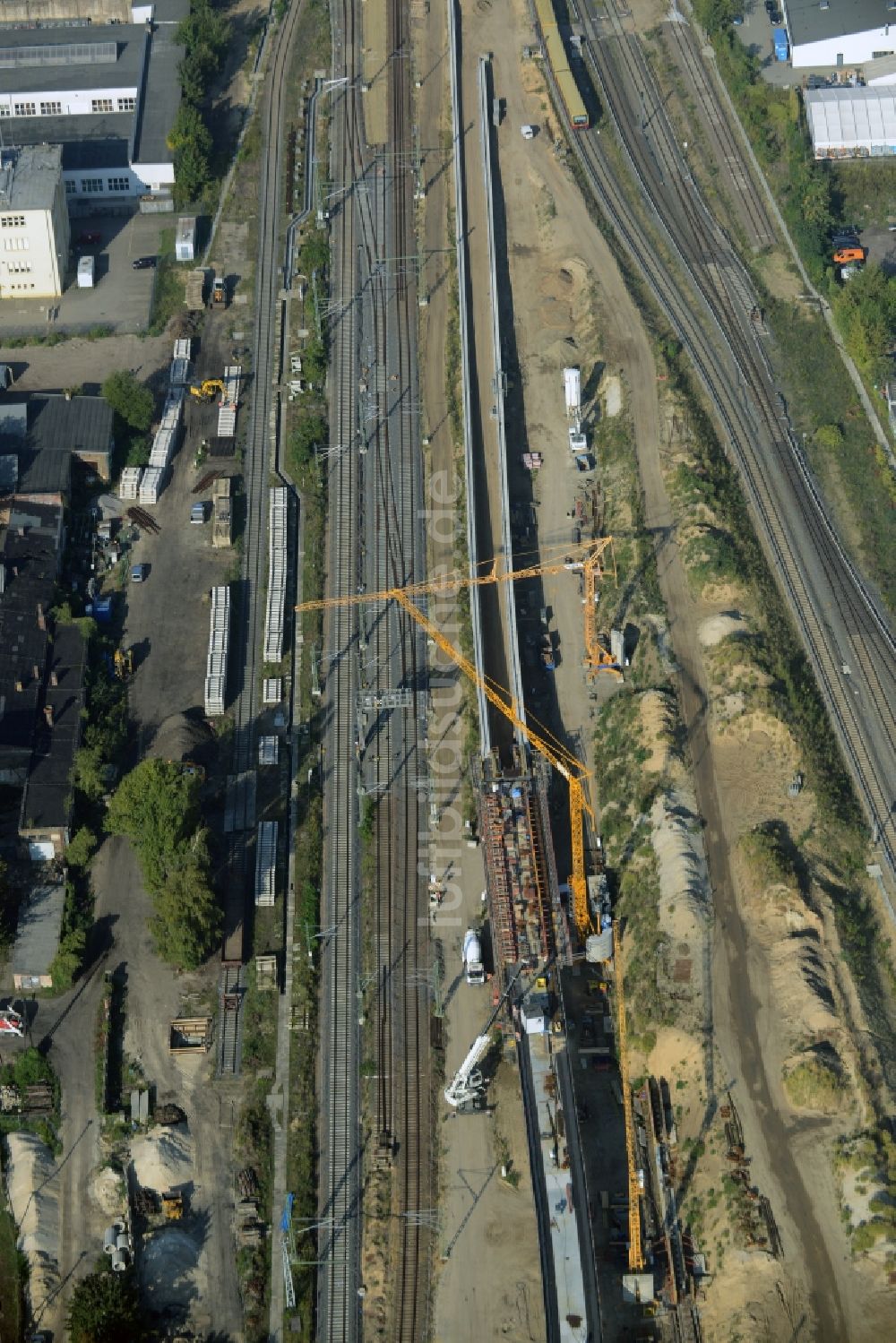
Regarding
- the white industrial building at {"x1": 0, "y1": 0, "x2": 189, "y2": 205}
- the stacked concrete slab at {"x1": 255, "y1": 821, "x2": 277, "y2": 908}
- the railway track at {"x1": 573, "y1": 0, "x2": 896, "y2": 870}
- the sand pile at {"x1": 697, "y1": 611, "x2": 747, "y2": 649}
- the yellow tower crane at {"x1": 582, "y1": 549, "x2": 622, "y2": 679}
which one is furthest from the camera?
the white industrial building at {"x1": 0, "y1": 0, "x2": 189, "y2": 205}

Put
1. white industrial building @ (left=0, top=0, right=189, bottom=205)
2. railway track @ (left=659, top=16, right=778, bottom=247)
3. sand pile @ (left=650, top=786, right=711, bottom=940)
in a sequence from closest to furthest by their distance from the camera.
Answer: sand pile @ (left=650, top=786, right=711, bottom=940)
railway track @ (left=659, top=16, right=778, bottom=247)
white industrial building @ (left=0, top=0, right=189, bottom=205)

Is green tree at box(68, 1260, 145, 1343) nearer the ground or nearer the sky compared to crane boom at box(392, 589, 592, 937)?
nearer the ground

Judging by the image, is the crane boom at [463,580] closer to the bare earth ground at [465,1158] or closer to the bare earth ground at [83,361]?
the bare earth ground at [465,1158]

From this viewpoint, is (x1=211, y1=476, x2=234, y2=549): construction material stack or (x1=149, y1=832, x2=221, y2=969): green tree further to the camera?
(x1=211, y1=476, x2=234, y2=549): construction material stack

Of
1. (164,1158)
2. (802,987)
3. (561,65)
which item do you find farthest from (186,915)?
(561,65)

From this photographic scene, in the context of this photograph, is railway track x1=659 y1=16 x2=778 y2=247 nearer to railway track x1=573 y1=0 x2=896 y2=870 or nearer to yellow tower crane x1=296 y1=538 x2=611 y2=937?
railway track x1=573 y1=0 x2=896 y2=870

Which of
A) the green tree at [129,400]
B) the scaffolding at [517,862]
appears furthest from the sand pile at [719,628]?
the green tree at [129,400]

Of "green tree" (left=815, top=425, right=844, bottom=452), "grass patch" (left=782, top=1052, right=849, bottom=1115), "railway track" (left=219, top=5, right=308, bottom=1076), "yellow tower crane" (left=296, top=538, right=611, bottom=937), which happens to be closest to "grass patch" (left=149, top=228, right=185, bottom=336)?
"railway track" (left=219, top=5, right=308, bottom=1076)

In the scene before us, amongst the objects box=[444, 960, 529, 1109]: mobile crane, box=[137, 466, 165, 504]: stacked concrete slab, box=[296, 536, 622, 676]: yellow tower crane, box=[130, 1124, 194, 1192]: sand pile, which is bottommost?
box=[130, 1124, 194, 1192]: sand pile
